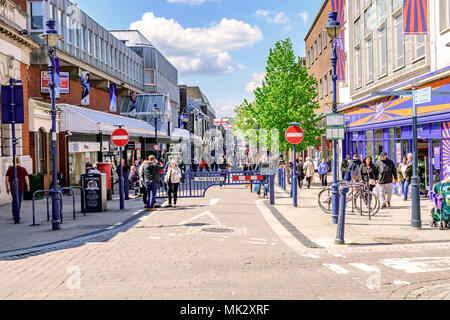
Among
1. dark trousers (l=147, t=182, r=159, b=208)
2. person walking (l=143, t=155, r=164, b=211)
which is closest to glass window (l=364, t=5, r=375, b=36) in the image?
person walking (l=143, t=155, r=164, b=211)

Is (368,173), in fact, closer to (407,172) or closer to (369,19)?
(407,172)

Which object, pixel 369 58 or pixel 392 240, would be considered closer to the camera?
pixel 392 240

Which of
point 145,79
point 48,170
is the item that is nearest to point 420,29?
point 48,170

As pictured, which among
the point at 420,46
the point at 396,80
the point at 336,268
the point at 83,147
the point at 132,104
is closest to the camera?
the point at 336,268

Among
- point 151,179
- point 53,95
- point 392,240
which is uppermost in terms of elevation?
point 53,95

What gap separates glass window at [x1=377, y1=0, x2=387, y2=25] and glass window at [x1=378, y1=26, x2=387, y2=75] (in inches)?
16.0

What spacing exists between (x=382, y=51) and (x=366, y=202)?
11.3 meters

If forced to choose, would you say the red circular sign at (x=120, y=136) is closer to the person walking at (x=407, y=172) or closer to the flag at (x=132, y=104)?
the person walking at (x=407, y=172)

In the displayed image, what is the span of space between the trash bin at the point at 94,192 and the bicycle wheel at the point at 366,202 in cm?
818

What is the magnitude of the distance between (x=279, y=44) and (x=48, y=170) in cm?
1565

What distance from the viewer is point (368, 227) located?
37.9ft

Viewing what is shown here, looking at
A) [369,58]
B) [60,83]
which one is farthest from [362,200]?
[60,83]

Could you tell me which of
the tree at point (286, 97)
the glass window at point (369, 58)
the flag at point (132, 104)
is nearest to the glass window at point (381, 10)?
the glass window at point (369, 58)
